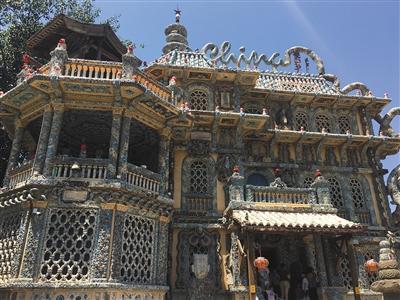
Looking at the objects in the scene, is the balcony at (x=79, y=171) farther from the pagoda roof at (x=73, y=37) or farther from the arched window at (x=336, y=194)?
the arched window at (x=336, y=194)

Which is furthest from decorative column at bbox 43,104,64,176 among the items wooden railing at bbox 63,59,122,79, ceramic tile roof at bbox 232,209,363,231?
ceramic tile roof at bbox 232,209,363,231

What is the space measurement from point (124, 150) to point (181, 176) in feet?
13.2

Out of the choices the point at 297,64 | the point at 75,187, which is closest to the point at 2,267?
the point at 75,187

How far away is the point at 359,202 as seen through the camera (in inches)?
663

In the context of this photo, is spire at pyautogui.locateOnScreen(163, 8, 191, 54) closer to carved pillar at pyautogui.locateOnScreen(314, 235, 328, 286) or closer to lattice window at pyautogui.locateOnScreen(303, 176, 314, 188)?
lattice window at pyautogui.locateOnScreen(303, 176, 314, 188)

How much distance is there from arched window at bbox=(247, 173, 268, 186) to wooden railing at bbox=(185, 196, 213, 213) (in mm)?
2484

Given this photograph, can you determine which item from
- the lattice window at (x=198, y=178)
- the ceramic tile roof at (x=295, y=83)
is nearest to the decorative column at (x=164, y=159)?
the lattice window at (x=198, y=178)

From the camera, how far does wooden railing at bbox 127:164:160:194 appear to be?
1212cm

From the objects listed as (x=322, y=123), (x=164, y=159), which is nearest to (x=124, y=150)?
(x=164, y=159)

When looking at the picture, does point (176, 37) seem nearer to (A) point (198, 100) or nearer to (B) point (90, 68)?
(A) point (198, 100)

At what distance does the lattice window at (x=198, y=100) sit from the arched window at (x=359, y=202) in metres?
8.56

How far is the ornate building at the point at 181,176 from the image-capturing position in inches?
426

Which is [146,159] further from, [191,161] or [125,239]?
[125,239]

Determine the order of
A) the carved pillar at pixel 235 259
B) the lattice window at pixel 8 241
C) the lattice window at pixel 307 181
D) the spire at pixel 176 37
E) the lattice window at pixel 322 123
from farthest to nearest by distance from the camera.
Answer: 1. the spire at pixel 176 37
2. the lattice window at pixel 322 123
3. the lattice window at pixel 307 181
4. the carved pillar at pixel 235 259
5. the lattice window at pixel 8 241
